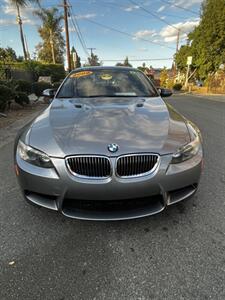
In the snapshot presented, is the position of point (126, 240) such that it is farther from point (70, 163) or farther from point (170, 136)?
point (170, 136)

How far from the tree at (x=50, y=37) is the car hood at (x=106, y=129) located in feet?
116

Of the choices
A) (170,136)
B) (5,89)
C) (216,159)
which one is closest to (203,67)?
(5,89)

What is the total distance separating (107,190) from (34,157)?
2.19 feet

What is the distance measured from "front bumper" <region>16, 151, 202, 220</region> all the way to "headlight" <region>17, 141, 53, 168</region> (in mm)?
37

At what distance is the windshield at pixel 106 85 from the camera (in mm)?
3121

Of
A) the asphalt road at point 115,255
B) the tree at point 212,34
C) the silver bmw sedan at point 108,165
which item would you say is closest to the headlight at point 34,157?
the silver bmw sedan at point 108,165

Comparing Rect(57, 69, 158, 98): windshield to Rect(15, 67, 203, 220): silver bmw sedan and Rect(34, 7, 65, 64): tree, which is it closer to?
Rect(15, 67, 203, 220): silver bmw sedan

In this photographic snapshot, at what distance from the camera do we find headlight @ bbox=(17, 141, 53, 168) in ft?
5.91

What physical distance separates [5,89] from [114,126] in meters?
7.00

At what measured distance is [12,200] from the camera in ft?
8.31

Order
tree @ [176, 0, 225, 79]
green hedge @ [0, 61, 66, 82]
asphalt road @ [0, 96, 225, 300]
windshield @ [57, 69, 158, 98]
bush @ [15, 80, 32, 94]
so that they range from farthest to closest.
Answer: green hedge @ [0, 61, 66, 82]
tree @ [176, 0, 225, 79]
bush @ [15, 80, 32, 94]
windshield @ [57, 69, 158, 98]
asphalt road @ [0, 96, 225, 300]

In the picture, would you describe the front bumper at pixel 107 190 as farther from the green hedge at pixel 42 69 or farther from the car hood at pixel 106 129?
the green hedge at pixel 42 69

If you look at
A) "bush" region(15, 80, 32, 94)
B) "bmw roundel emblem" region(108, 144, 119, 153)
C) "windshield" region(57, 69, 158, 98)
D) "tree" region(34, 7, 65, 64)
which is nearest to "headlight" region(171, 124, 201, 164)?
"bmw roundel emblem" region(108, 144, 119, 153)

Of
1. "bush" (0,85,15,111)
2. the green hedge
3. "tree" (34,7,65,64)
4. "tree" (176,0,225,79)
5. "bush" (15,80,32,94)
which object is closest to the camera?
"bush" (0,85,15,111)
